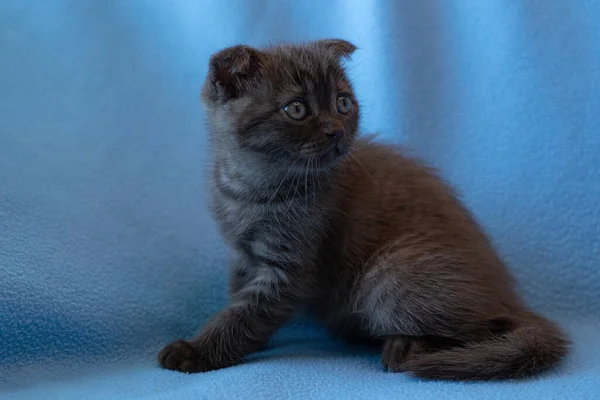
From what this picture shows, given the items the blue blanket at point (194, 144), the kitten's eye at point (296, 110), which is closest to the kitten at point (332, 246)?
the kitten's eye at point (296, 110)

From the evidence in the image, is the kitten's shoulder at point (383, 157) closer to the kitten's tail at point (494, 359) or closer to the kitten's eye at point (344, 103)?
the kitten's eye at point (344, 103)

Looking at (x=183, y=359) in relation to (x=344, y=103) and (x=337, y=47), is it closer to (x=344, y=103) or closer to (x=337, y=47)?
(x=344, y=103)

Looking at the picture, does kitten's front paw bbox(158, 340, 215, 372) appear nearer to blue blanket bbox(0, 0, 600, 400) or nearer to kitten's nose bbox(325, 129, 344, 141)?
blue blanket bbox(0, 0, 600, 400)

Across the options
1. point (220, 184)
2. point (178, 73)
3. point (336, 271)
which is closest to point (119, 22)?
point (178, 73)

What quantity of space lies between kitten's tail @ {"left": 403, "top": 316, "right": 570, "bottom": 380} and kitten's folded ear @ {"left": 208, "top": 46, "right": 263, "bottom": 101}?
778mm

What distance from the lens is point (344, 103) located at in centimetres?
180

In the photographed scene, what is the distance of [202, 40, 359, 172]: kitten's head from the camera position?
164 cm

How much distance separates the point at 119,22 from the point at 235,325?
3.49ft

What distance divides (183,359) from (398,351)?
0.53 metres

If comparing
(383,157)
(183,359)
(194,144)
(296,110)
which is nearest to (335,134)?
(296,110)

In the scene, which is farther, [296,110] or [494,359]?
[296,110]

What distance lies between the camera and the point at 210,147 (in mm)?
2010

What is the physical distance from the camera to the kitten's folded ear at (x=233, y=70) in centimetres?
164

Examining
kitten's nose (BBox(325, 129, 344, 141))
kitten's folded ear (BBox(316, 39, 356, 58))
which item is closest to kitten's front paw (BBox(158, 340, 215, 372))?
kitten's nose (BBox(325, 129, 344, 141))
